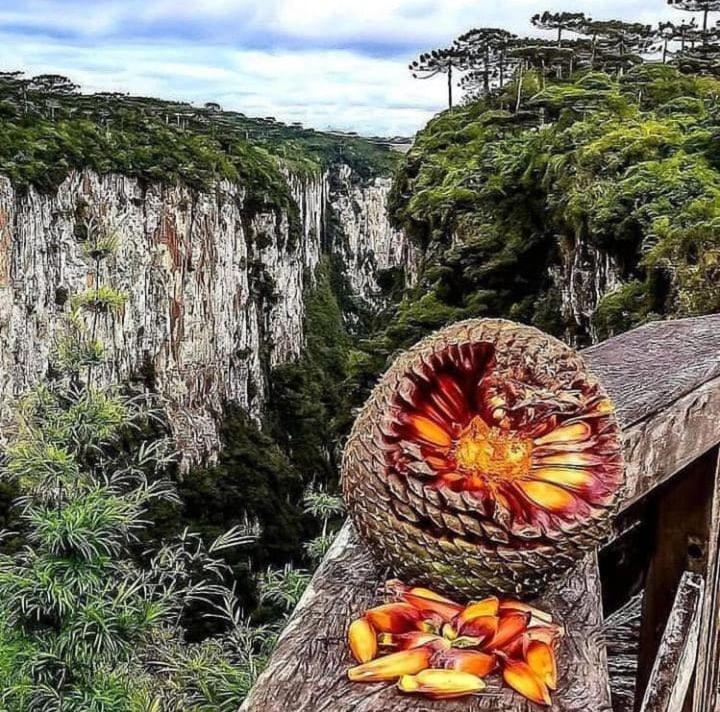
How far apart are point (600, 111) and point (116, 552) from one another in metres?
11.7

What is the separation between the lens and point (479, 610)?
938 millimetres

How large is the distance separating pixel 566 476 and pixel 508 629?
0.20 m

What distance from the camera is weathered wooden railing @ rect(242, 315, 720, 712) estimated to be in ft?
2.61

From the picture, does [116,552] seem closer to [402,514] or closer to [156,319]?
[402,514]

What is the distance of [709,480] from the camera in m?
1.59

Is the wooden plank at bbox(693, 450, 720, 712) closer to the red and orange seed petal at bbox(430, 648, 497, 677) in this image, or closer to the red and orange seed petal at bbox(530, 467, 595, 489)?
the red and orange seed petal at bbox(530, 467, 595, 489)

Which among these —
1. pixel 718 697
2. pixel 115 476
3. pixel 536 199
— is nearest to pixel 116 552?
pixel 115 476

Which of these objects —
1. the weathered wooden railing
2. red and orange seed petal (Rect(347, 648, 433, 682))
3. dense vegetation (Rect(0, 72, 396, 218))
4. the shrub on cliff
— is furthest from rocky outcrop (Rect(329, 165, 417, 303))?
red and orange seed petal (Rect(347, 648, 433, 682))

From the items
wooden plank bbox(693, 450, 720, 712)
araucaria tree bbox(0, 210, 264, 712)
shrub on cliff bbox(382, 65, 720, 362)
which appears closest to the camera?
wooden plank bbox(693, 450, 720, 712)

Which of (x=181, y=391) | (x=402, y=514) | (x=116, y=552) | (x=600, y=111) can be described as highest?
(x=600, y=111)

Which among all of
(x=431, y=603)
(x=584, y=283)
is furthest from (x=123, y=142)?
(x=431, y=603)

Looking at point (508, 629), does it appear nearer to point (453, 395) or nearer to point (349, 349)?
point (453, 395)

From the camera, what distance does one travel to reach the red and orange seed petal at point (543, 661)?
80 centimetres

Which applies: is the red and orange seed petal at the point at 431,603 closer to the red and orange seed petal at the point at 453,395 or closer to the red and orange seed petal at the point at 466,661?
the red and orange seed petal at the point at 466,661
